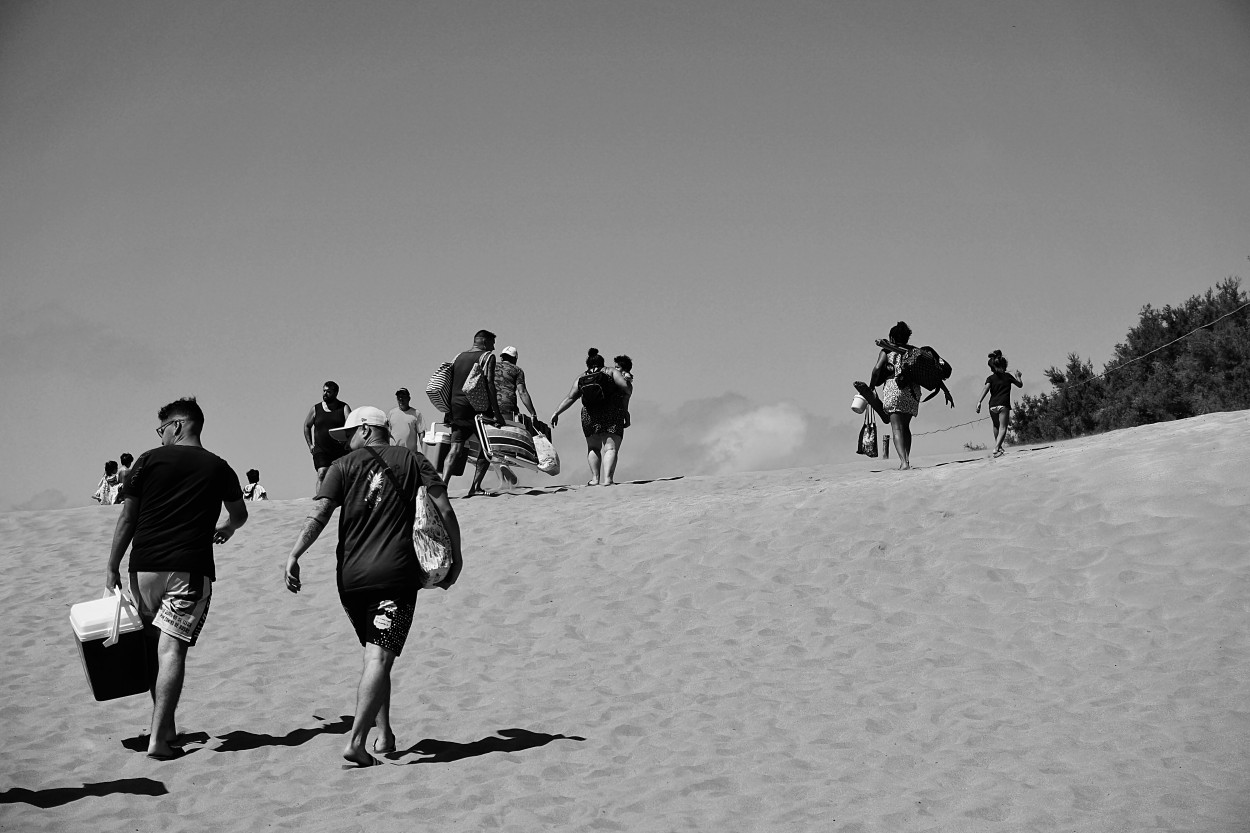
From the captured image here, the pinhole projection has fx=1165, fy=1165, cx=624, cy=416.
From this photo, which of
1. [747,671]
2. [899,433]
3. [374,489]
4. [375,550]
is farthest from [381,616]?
[899,433]

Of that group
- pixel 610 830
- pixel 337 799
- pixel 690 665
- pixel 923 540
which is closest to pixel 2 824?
pixel 337 799

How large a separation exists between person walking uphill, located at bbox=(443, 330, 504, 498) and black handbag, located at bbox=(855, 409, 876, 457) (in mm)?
6947

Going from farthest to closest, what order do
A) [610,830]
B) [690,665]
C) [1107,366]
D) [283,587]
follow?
[1107,366] < [283,587] < [690,665] < [610,830]

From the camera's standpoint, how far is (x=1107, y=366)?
47531 millimetres

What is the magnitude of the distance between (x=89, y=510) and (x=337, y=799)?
1007cm

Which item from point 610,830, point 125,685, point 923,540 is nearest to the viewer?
point 610,830

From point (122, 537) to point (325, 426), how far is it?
7.45 meters

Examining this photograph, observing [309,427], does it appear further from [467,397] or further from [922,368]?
[922,368]

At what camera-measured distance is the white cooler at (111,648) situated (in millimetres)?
6582

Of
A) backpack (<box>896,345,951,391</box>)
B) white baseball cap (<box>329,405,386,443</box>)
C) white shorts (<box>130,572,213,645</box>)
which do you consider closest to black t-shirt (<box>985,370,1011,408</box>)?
backpack (<box>896,345,951,391</box>)

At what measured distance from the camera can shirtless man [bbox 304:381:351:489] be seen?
1397 cm

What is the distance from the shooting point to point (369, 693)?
6.20m

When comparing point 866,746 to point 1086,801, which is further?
point 866,746

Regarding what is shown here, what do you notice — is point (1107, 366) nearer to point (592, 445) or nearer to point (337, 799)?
point (592, 445)
